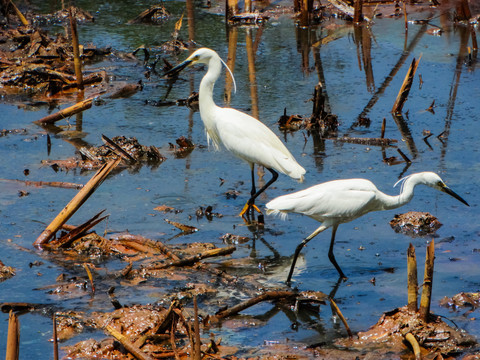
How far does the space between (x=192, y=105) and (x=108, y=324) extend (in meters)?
6.45

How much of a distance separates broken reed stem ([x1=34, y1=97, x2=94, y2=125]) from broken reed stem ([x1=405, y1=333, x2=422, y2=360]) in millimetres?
6386

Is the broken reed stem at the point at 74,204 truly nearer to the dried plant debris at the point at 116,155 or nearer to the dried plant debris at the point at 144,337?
the dried plant debris at the point at 144,337

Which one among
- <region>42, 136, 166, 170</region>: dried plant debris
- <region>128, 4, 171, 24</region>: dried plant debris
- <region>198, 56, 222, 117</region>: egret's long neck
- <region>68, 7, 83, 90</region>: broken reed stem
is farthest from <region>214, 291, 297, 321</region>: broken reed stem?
<region>128, 4, 171, 24</region>: dried plant debris

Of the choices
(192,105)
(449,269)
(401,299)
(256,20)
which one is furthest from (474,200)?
(256,20)

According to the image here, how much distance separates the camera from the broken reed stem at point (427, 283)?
4852 mm

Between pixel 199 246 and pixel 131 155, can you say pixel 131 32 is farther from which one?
pixel 199 246

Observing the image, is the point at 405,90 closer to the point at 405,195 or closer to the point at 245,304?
the point at 405,195

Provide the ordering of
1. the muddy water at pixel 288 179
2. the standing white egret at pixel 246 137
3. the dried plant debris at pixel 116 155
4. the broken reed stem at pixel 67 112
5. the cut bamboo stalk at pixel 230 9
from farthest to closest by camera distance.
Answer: the cut bamboo stalk at pixel 230 9 → the broken reed stem at pixel 67 112 → the dried plant debris at pixel 116 155 → the standing white egret at pixel 246 137 → the muddy water at pixel 288 179

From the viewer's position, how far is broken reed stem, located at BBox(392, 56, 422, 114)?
34.1 feet

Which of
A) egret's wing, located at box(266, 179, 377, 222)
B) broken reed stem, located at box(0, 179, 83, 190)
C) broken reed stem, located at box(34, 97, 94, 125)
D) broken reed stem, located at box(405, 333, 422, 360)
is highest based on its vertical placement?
broken reed stem, located at box(34, 97, 94, 125)

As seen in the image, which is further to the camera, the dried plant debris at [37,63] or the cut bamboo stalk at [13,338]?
the dried plant debris at [37,63]

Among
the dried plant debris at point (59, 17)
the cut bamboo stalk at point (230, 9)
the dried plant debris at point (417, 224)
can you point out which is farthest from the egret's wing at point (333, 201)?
the dried plant debris at point (59, 17)

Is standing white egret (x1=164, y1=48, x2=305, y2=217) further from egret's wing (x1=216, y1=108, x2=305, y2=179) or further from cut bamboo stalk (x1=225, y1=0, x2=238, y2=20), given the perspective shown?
cut bamboo stalk (x1=225, y1=0, x2=238, y2=20)

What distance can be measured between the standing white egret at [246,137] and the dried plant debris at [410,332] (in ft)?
8.33
